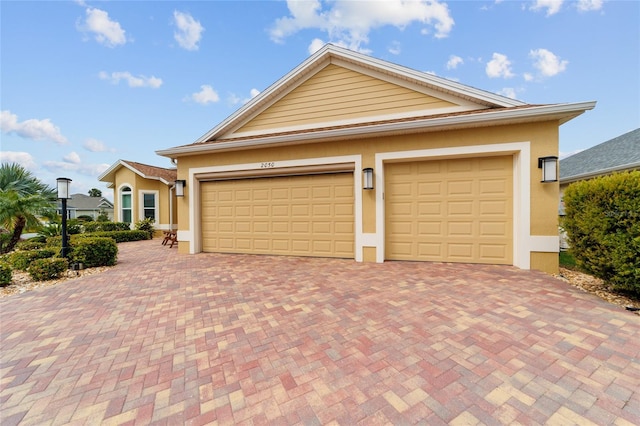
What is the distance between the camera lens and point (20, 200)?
25.7ft

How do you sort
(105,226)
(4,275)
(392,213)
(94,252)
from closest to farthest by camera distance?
(4,275)
(94,252)
(392,213)
(105,226)

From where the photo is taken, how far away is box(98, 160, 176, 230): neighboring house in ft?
46.2

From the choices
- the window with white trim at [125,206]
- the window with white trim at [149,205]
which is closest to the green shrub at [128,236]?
the window with white trim at [149,205]

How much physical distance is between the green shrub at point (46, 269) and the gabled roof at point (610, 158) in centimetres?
1538

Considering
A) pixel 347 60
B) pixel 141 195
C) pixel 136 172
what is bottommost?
pixel 141 195

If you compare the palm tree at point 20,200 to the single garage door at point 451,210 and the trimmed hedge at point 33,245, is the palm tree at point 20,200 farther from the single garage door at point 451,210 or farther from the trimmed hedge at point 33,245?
the single garage door at point 451,210

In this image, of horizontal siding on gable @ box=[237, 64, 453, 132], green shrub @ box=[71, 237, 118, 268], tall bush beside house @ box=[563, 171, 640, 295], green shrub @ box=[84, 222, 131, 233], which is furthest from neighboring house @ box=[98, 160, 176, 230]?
tall bush beside house @ box=[563, 171, 640, 295]

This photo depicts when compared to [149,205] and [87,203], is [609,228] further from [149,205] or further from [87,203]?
[87,203]

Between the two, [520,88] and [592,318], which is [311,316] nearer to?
[592,318]

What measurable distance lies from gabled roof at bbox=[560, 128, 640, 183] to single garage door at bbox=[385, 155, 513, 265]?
18.3ft

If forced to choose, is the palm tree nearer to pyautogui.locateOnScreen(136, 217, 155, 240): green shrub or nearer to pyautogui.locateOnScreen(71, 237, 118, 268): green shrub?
pyautogui.locateOnScreen(71, 237, 118, 268): green shrub

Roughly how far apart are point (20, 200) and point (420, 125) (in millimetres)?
12032

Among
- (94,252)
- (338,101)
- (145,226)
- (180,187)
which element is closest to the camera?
(94,252)

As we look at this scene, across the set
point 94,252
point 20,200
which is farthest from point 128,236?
point 94,252
